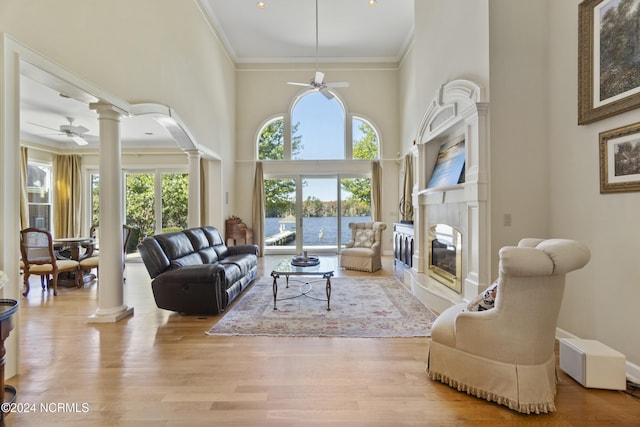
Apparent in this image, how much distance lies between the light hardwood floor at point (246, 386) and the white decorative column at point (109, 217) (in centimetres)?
40

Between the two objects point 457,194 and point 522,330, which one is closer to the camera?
point 522,330

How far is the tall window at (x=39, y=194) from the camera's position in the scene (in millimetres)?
7461

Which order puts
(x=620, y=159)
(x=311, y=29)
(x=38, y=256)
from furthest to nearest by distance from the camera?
(x=311, y=29) < (x=38, y=256) < (x=620, y=159)

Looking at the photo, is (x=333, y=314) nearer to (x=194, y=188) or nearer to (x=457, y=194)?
(x=457, y=194)

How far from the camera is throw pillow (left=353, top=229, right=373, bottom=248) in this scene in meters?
6.46

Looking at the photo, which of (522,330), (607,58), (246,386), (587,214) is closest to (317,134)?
(607,58)

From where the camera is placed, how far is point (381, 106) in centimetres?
861

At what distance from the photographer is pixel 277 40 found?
763 centimetres

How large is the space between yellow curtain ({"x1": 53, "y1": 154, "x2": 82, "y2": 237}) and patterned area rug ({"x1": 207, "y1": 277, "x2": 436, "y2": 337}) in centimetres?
622

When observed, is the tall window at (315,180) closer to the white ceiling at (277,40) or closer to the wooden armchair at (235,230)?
the wooden armchair at (235,230)

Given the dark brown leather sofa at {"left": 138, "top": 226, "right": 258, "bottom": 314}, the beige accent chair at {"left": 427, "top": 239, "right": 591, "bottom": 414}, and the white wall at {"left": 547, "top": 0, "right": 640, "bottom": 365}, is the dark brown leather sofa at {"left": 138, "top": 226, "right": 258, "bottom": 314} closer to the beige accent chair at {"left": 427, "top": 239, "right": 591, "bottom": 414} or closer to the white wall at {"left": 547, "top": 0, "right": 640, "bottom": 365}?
the beige accent chair at {"left": 427, "top": 239, "right": 591, "bottom": 414}

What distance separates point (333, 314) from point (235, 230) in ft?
15.3

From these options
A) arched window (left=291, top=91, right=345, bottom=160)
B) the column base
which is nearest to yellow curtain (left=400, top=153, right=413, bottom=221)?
arched window (left=291, top=91, right=345, bottom=160)

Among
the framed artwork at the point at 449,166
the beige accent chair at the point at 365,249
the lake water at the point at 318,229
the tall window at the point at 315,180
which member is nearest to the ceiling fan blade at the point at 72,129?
the tall window at the point at 315,180
